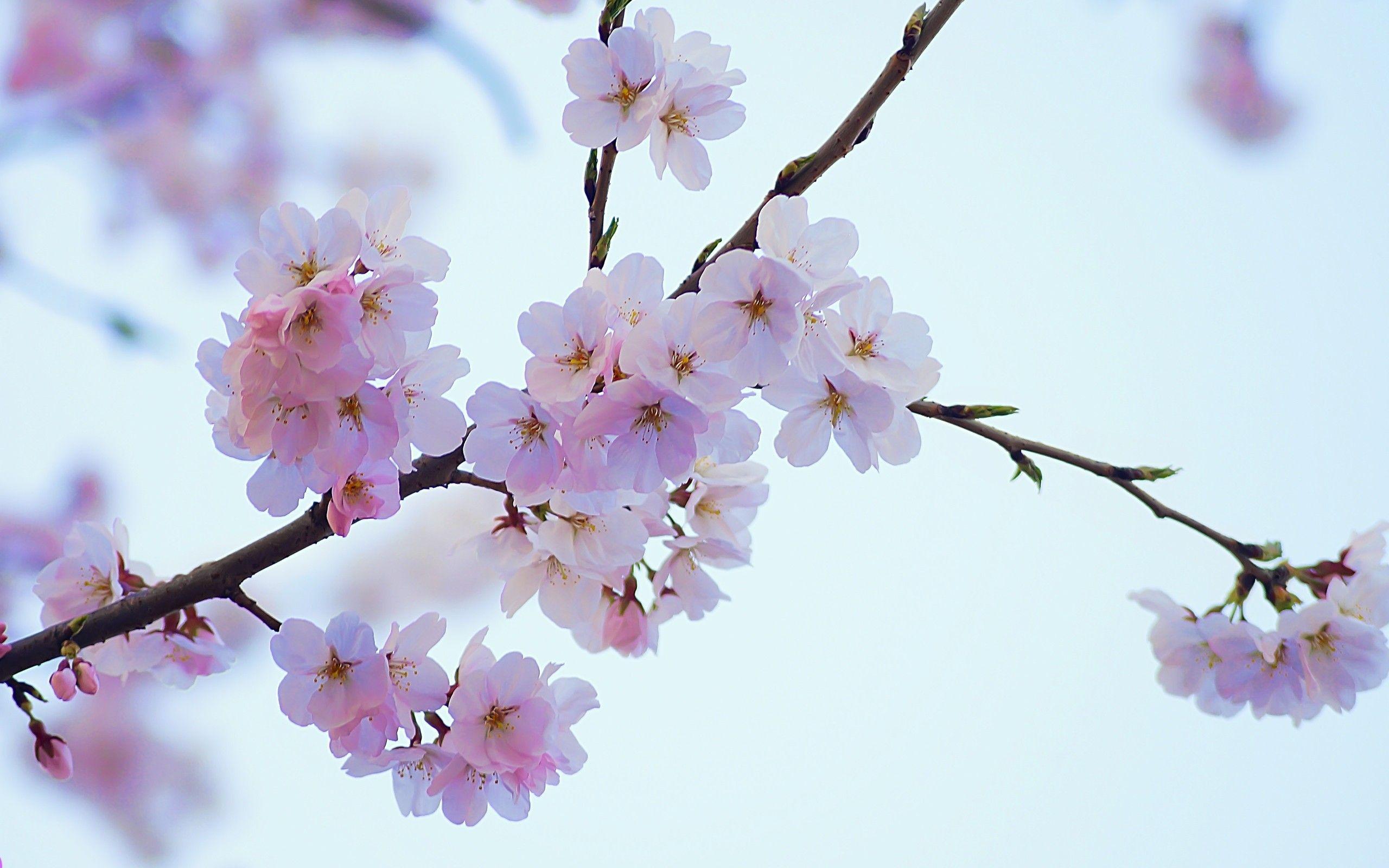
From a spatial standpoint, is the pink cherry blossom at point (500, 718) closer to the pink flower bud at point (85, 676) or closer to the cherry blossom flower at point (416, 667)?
the cherry blossom flower at point (416, 667)

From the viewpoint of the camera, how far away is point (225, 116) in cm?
250

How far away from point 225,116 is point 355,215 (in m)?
2.28

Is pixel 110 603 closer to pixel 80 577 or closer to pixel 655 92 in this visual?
pixel 80 577

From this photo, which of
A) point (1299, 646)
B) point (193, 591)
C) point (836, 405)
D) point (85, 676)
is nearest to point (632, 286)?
point (836, 405)

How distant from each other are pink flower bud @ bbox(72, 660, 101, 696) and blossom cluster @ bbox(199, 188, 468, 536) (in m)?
0.24

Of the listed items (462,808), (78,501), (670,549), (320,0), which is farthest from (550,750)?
(320,0)

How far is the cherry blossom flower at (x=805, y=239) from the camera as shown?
58 centimetres

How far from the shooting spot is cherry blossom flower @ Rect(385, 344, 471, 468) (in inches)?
23.4

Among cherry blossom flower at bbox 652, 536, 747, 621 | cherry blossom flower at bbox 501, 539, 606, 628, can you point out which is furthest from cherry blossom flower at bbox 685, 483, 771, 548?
cherry blossom flower at bbox 501, 539, 606, 628

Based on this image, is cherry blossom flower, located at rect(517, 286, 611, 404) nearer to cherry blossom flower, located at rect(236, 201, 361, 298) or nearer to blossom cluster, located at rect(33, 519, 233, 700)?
cherry blossom flower, located at rect(236, 201, 361, 298)

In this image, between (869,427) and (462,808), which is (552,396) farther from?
(462,808)

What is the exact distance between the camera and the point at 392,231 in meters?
0.61

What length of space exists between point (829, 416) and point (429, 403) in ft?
0.87

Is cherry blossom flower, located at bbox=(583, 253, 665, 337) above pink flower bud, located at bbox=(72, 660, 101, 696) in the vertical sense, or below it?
above
